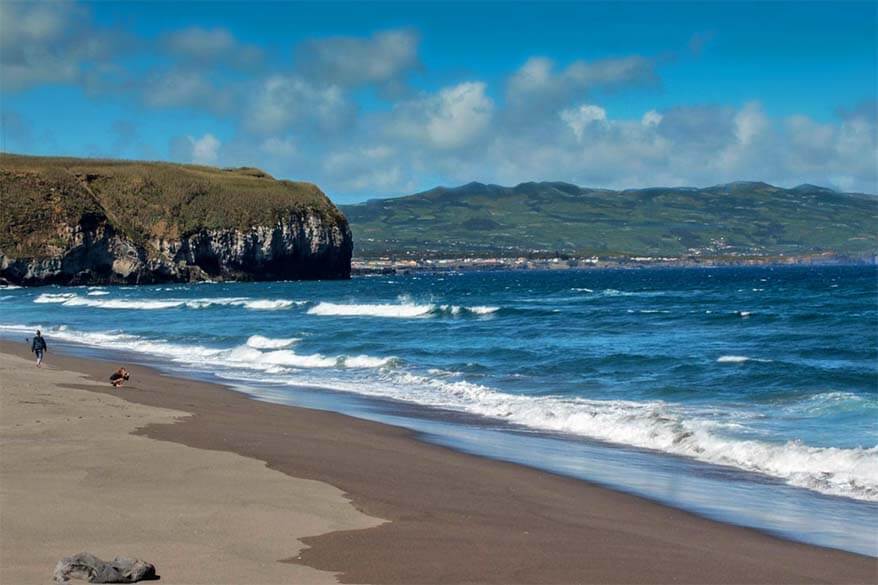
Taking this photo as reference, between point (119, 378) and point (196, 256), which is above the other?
point (196, 256)

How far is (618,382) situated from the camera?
24500mm

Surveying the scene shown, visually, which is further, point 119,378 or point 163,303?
point 163,303

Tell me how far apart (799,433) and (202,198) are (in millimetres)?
124591

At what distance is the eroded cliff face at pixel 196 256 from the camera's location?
10981 centimetres

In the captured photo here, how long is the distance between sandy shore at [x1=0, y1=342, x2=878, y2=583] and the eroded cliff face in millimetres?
101755

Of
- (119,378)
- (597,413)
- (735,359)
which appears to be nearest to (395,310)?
(735,359)

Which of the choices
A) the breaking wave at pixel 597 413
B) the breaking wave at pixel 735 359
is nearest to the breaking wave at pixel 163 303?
the breaking wave at pixel 597 413

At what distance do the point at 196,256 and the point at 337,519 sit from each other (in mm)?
120350

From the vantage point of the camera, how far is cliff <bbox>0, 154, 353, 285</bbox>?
110 m

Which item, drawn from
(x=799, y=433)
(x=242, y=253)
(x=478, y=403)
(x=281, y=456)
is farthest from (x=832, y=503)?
(x=242, y=253)

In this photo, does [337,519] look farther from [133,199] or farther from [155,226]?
[133,199]

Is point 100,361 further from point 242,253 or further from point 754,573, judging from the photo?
point 242,253

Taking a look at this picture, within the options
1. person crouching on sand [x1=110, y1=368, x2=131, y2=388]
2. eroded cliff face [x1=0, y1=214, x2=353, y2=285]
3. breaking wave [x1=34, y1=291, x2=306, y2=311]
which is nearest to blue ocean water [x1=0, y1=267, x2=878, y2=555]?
person crouching on sand [x1=110, y1=368, x2=131, y2=388]

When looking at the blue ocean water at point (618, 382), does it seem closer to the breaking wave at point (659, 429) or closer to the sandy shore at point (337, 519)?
the breaking wave at point (659, 429)
